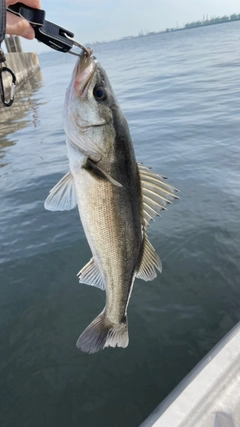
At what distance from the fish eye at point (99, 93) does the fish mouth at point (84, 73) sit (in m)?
0.07

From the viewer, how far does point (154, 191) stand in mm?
2508

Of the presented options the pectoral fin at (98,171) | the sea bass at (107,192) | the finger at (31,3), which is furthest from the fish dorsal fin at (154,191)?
the finger at (31,3)

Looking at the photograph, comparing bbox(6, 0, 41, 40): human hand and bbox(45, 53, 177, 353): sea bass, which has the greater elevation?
bbox(6, 0, 41, 40): human hand

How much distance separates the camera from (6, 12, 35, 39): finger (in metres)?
2.38

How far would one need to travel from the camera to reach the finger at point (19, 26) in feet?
7.82

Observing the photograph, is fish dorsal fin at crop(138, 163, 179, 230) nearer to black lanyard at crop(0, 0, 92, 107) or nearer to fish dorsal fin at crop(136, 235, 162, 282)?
fish dorsal fin at crop(136, 235, 162, 282)

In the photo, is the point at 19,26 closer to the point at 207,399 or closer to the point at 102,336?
the point at 102,336

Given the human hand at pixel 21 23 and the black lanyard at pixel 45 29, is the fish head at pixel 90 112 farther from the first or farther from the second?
the human hand at pixel 21 23

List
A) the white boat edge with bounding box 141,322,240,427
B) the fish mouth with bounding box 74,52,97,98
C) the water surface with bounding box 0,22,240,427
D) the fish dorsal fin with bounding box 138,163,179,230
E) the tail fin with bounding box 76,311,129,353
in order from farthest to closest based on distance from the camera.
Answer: the water surface with bounding box 0,22,240,427
the tail fin with bounding box 76,311,129,353
the fish dorsal fin with bounding box 138,163,179,230
the fish mouth with bounding box 74,52,97,98
the white boat edge with bounding box 141,322,240,427

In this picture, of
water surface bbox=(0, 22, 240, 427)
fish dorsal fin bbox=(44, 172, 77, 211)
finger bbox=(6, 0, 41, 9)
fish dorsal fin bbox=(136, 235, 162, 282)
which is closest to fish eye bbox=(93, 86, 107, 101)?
fish dorsal fin bbox=(44, 172, 77, 211)

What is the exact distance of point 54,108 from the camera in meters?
17.6

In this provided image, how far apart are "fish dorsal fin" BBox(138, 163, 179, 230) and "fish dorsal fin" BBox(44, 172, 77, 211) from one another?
51 cm

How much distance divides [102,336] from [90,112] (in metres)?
1.66

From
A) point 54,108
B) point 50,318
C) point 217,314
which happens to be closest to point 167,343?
point 217,314
